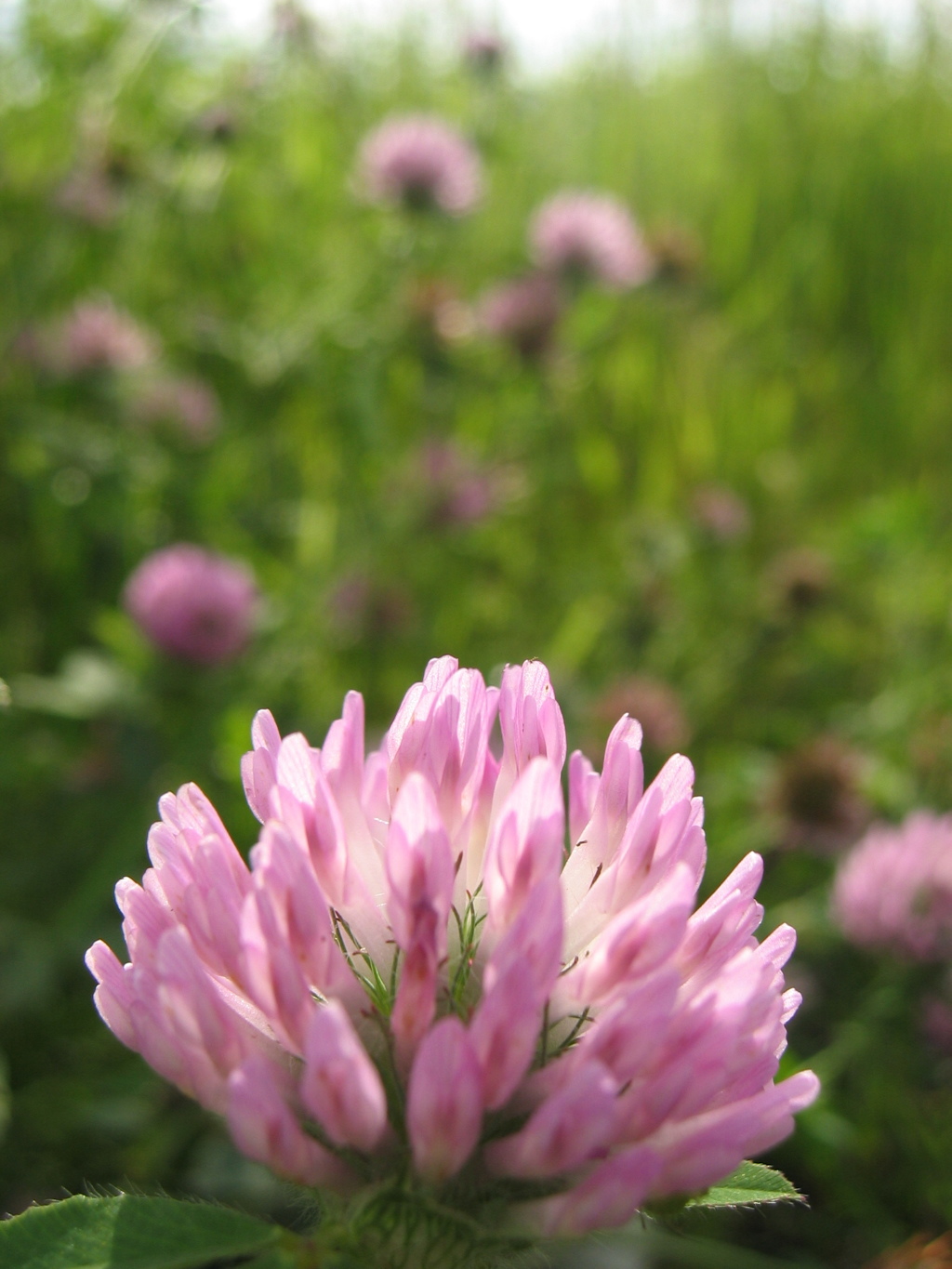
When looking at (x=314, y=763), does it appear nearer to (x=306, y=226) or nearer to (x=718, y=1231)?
(x=718, y=1231)

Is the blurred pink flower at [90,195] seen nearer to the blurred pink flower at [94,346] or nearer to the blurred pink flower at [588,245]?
the blurred pink flower at [94,346]

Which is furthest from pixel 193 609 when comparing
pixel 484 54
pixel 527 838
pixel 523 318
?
pixel 484 54

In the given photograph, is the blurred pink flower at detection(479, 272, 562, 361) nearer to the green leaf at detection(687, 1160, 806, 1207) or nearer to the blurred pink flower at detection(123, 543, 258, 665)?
the blurred pink flower at detection(123, 543, 258, 665)

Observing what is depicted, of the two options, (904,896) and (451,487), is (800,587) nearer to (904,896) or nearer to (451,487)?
(451,487)

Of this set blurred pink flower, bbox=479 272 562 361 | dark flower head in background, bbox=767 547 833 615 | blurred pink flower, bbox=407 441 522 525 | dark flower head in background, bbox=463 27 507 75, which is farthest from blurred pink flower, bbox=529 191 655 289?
dark flower head in background, bbox=767 547 833 615

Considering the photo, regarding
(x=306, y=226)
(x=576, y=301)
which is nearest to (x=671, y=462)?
(x=576, y=301)

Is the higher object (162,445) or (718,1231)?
(162,445)
